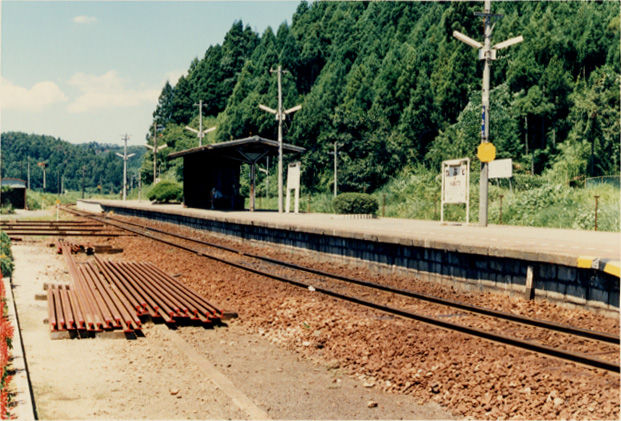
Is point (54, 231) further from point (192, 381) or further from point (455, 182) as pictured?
point (192, 381)

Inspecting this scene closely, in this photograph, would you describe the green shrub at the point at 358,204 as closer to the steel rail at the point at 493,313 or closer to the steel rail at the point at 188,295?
the steel rail at the point at 493,313

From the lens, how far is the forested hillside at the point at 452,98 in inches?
1766

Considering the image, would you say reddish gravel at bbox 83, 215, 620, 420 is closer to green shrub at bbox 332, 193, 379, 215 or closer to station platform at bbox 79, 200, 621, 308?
station platform at bbox 79, 200, 621, 308

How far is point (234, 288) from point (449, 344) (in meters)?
5.75

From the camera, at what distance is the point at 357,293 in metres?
11.9

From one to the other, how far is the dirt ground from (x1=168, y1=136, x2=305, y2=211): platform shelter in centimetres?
2321

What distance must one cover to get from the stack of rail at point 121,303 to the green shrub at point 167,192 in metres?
43.4

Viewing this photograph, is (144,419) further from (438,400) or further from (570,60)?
(570,60)

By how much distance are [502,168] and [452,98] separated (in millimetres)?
35606

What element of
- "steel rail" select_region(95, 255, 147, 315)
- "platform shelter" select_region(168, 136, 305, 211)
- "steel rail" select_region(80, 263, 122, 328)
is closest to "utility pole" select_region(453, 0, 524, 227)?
"steel rail" select_region(95, 255, 147, 315)

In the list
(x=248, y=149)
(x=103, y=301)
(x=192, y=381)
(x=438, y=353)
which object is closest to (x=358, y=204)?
(x=248, y=149)

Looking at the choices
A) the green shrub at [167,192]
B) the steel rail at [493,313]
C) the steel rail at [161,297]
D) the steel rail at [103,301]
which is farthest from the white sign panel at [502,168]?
the green shrub at [167,192]

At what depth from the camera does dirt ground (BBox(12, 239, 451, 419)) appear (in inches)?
221

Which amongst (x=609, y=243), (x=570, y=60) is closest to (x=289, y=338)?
(x=609, y=243)
